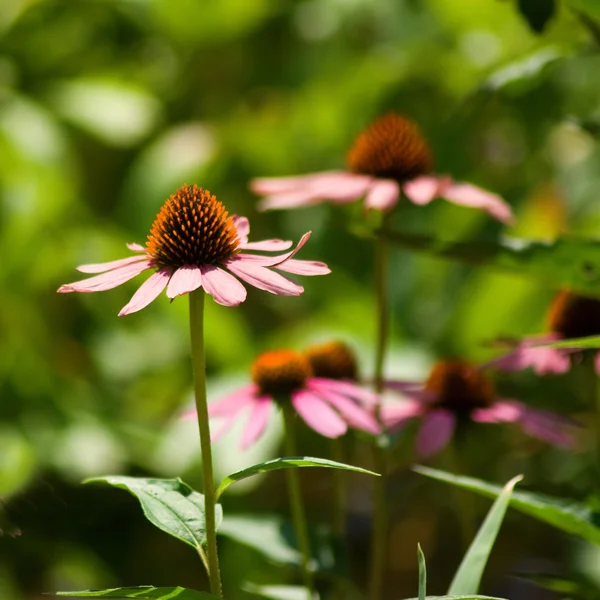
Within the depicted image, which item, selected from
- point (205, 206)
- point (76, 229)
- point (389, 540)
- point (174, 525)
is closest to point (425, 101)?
point (76, 229)

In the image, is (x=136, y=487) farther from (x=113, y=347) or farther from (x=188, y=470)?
(x=113, y=347)

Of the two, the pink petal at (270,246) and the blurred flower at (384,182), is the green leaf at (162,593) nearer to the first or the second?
the pink petal at (270,246)

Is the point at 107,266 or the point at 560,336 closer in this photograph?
the point at 107,266

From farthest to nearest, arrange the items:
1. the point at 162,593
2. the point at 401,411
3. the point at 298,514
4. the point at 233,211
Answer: the point at 233,211
the point at 401,411
the point at 298,514
the point at 162,593

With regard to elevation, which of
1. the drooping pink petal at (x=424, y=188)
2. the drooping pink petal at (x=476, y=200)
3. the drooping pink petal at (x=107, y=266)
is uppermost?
the drooping pink petal at (x=107, y=266)

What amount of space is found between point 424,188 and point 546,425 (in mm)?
185

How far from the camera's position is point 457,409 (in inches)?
24.1

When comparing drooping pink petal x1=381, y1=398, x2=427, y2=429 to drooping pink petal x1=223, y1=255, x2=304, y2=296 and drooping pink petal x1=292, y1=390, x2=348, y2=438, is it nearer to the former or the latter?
drooping pink petal x1=292, y1=390, x2=348, y2=438

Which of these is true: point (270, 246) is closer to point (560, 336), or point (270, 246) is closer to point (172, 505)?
point (172, 505)

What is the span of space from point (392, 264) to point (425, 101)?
0.39m

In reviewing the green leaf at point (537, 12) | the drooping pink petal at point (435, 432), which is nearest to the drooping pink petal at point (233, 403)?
the drooping pink petal at point (435, 432)

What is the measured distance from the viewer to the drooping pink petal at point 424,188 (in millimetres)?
598

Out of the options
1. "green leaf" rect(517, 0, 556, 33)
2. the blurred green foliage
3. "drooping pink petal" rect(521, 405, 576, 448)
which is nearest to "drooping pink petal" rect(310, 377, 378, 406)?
"drooping pink petal" rect(521, 405, 576, 448)

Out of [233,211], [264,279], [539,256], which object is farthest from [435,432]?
[233,211]
